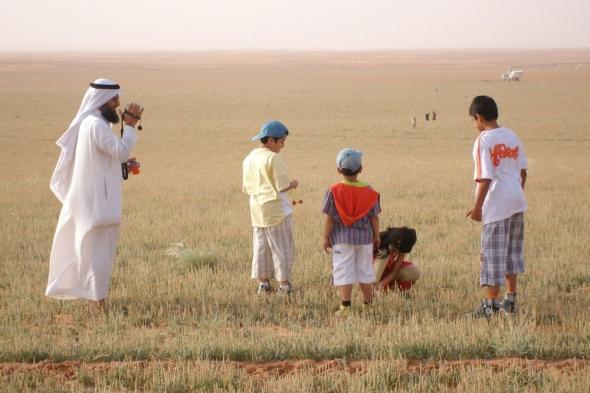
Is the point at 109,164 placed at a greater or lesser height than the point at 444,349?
greater

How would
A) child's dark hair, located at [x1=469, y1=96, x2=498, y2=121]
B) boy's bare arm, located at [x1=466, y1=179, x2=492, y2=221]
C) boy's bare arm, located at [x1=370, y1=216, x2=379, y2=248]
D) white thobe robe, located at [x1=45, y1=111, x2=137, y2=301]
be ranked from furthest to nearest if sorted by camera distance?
white thobe robe, located at [x1=45, y1=111, x2=137, y2=301]
boy's bare arm, located at [x1=370, y1=216, x2=379, y2=248]
child's dark hair, located at [x1=469, y1=96, x2=498, y2=121]
boy's bare arm, located at [x1=466, y1=179, x2=492, y2=221]

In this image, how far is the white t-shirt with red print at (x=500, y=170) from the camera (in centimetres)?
673

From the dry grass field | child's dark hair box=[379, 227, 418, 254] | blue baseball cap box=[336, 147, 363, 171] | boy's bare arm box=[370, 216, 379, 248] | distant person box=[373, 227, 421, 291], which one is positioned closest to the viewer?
the dry grass field

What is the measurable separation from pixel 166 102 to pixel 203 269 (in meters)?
47.1

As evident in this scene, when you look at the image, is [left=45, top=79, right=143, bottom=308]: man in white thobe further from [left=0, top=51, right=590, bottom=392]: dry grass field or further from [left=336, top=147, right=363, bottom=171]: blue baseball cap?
[left=336, top=147, right=363, bottom=171]: blue baseball cap

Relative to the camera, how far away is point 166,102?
55000 mm

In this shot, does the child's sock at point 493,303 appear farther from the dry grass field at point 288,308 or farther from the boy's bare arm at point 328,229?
the boy's bare arm at point 328,229

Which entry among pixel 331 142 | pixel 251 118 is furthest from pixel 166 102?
pixel 331 142

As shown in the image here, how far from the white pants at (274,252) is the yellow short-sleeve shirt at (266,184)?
10 cm

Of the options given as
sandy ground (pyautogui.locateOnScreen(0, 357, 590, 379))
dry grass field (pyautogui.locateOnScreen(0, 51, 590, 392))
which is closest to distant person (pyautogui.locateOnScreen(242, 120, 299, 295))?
dry grass field (pyautogui.locateOnScreen(0, 51, 590, 392))

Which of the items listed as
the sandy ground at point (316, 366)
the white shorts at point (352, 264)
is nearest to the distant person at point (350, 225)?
the white shorts at point (352, 264)

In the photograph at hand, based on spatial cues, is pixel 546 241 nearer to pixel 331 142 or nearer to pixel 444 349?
pixel 444 349

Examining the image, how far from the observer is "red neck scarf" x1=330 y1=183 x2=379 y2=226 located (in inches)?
279

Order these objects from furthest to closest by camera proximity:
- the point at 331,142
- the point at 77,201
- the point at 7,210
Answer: the point at 331,142, the point at 7,210, the point at 77,201
